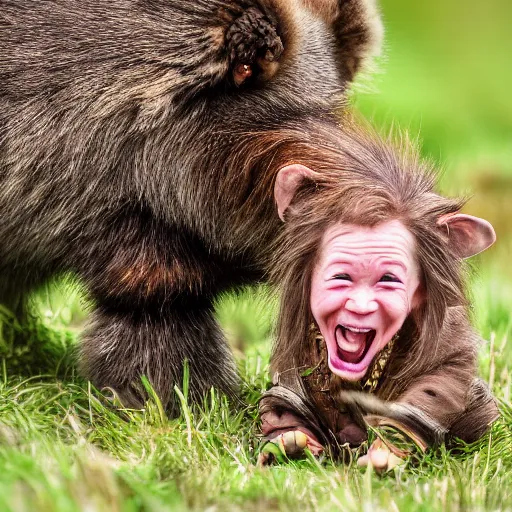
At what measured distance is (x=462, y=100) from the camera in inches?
551

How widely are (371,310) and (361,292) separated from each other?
76mm

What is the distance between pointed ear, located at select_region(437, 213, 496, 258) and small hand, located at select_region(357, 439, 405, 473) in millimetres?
766

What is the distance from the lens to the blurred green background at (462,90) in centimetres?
940

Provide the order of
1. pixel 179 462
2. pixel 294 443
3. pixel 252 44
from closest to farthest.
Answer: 1. pixel 179 462
2. pixel 294 443
3. pixel 252 44

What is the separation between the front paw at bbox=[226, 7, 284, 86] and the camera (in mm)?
4277

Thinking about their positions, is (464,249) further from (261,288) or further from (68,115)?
(68,115)

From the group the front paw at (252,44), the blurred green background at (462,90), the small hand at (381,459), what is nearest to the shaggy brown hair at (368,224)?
the small hand at (381,459)

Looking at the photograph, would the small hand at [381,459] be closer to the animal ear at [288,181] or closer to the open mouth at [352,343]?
the open mouth at [352,343]

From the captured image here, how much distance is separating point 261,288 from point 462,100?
10003 mm

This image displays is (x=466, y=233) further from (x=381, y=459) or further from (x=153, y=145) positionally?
(x=153, y=145)

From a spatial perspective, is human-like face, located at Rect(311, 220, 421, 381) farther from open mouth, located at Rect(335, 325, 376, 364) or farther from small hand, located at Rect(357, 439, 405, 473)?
small hand, located at Rect(357, 439, 405, 473)

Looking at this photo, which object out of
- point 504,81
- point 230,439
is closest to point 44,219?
point 230,439

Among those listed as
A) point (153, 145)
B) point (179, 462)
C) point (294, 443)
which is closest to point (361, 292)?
point (294, 443)

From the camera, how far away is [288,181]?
3855 millimetres
